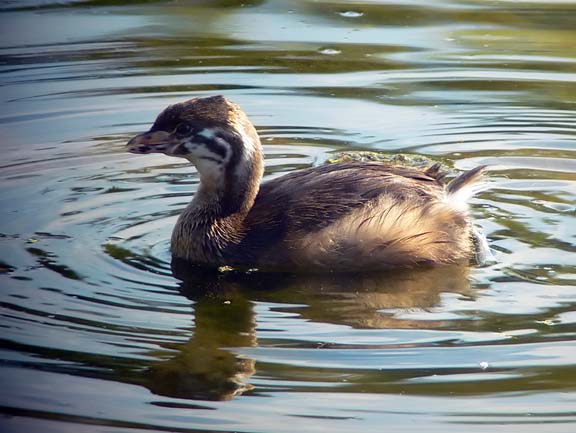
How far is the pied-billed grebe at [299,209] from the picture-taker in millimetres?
7844

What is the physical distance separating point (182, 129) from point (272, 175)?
5.21 feet

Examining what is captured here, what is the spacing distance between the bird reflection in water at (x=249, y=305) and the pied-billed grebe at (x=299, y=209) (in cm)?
12

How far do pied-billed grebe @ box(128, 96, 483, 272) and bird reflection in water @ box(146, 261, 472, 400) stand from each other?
0.12m

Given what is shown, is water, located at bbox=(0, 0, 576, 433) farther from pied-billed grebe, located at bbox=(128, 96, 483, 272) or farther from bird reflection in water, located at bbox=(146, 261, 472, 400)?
pied-billed grebe, located at bbox=(128, 96, 483, 272)

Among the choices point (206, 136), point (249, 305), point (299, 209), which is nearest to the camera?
point (249, 305)

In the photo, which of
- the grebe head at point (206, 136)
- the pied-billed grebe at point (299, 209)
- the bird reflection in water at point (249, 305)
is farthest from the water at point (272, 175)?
the grebe head at point (206, 136)

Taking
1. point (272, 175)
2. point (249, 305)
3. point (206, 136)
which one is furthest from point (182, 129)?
point (272, 175)

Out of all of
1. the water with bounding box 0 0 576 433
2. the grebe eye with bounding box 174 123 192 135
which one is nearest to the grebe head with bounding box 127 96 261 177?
the grebe eye with bounding box 174 123 192 135

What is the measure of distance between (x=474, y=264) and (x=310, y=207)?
3.51ft

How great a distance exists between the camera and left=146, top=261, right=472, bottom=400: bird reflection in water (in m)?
6.23

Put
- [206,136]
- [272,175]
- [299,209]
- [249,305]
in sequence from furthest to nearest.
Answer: [272,175]
[206,136]
[299,209]
[249,305]

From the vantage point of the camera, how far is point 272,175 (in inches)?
380

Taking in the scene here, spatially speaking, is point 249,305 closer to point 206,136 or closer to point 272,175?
point 206,136

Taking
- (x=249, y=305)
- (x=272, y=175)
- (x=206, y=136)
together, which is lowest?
(x=249, y=305)
